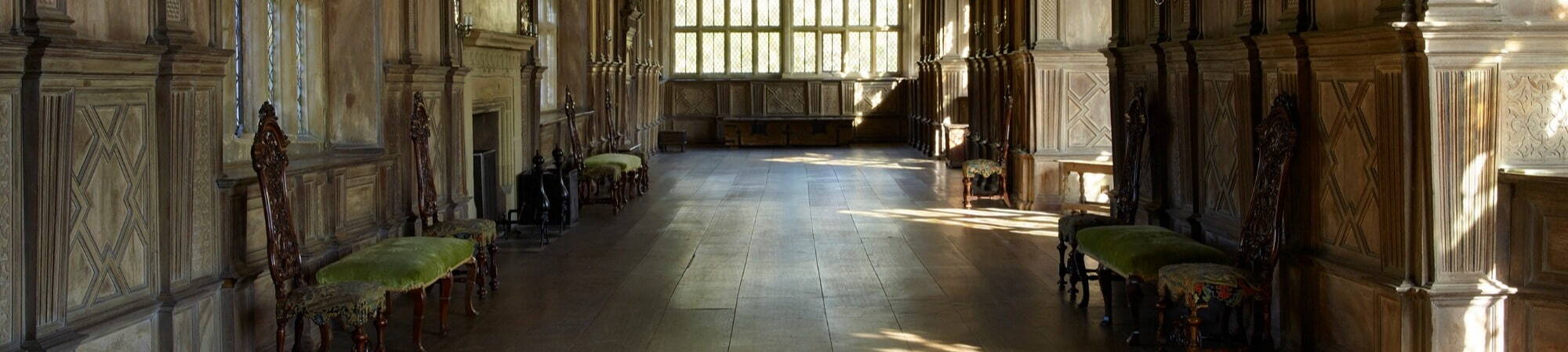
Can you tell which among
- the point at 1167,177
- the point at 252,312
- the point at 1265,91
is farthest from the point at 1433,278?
the point at 252,312

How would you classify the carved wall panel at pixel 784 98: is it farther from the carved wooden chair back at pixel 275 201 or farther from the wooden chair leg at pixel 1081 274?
the carved wooden chair back at pixel 275 201

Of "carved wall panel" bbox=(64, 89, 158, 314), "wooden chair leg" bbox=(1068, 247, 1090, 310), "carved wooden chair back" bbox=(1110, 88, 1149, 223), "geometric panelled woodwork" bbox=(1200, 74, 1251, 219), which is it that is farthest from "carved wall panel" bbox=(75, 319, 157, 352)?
"carved wooden chair back" bbox=(1110, 88, 1149, 223)

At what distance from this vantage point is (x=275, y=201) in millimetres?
5789

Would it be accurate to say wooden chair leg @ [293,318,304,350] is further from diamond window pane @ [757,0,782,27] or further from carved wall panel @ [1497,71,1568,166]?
diamond window pane @ [757,0,782,27]

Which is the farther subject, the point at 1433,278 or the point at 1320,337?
the point at 1320,337

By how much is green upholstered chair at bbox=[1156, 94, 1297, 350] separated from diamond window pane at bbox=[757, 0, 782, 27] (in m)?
21.6

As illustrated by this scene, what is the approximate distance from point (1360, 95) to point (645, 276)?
4737 millimetres

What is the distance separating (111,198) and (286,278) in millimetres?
901

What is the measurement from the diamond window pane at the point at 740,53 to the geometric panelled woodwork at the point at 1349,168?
22010mm

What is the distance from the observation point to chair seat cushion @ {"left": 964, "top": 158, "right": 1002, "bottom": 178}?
13719mm

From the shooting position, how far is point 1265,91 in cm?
638

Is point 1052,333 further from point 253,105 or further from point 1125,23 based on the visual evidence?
point 253,105

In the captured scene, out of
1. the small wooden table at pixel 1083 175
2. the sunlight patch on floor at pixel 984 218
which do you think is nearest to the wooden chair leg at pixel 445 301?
the sunlight patch on floor at pixel 984 218

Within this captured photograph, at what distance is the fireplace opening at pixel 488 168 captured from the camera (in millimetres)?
11102
